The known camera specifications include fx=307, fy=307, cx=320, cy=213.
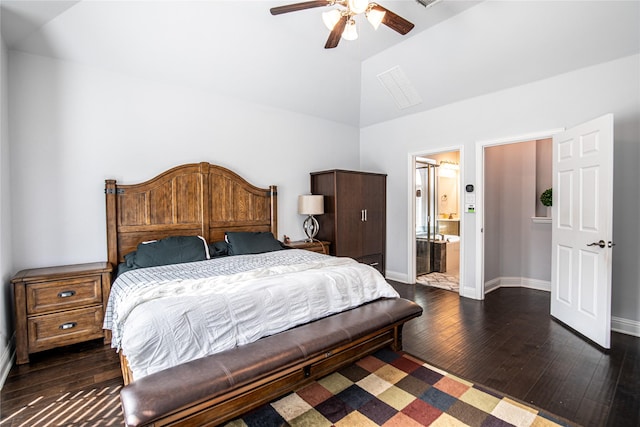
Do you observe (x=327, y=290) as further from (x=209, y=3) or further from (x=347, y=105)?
(x=347, y=105)

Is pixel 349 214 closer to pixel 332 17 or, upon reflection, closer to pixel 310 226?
pixel 310 226

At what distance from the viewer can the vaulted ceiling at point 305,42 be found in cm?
274

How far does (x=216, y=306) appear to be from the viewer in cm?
187

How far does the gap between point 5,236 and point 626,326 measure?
18.6ft

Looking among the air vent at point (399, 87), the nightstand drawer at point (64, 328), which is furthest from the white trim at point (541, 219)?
the nightstand drawer at point (64, 328)

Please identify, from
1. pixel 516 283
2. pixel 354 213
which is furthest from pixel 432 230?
pixel 354 213

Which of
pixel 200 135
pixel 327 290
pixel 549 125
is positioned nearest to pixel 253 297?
pixel 327 290

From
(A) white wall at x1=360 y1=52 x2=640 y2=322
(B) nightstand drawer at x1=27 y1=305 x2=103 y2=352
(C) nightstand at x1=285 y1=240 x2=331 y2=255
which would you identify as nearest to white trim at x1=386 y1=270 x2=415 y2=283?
(A) white wall at x1=360 y1=52 x2=640 y2=322

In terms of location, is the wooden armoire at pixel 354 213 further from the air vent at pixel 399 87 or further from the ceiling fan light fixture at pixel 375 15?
the ceiling fan light fixture at pixel 375 15

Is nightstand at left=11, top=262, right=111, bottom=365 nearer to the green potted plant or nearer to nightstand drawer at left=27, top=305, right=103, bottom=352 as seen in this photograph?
nightstand drawer at left=27, top=305, right=103, bottom=352

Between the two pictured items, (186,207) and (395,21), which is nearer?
(395,21)

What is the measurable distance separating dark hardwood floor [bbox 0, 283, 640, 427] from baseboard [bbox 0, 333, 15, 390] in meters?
0.05

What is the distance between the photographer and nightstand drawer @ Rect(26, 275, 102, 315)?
250 centimetres

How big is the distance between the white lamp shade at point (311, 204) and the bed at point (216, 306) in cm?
84
